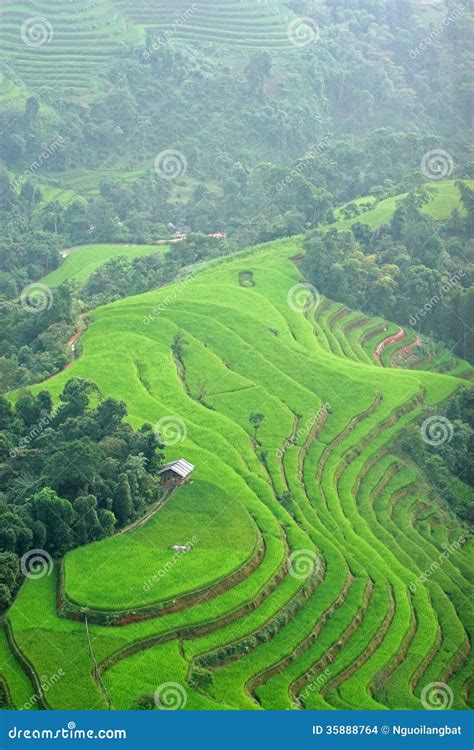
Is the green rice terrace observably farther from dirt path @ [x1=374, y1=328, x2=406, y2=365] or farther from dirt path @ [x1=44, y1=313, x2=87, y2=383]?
dirt path @ [x1=374, y1=328, x2=406, y2=365]

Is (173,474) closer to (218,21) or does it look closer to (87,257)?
(87,257)

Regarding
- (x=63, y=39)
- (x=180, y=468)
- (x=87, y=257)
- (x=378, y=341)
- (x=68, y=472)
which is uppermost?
(x=63, y=39)

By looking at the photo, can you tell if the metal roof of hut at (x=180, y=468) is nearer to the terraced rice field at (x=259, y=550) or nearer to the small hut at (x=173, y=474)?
Answer: the small hut at (x=173, y=474)

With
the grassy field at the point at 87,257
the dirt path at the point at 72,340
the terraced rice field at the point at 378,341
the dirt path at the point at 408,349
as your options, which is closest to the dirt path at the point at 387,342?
the terraced rice field at the point at 378,341

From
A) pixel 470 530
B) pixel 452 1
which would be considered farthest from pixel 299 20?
pixel 470 530

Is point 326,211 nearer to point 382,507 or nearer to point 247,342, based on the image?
point 247,342

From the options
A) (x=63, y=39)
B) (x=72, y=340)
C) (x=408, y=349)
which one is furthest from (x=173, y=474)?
(x=63, y=39)
